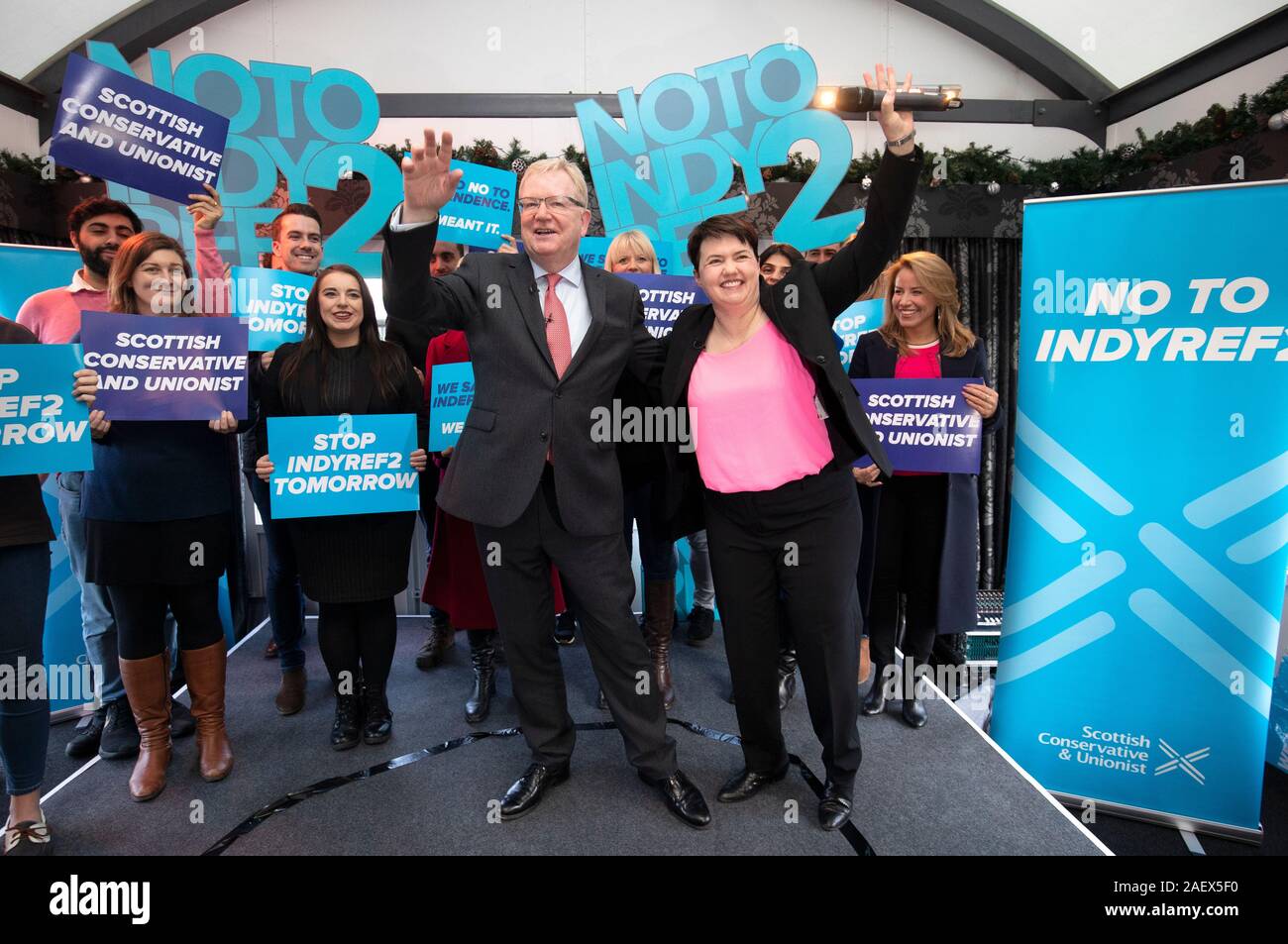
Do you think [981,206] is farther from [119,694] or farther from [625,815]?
[119,694]

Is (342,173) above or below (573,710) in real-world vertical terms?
above

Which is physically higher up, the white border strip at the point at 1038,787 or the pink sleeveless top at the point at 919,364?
the pink sleeveless top at the point at 919,364

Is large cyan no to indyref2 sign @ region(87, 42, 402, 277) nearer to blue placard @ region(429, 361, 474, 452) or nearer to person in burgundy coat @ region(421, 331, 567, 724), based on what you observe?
person in burgundy coat @ region(421, 331, 567, 724)

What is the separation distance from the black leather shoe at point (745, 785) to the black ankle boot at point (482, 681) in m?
1.04

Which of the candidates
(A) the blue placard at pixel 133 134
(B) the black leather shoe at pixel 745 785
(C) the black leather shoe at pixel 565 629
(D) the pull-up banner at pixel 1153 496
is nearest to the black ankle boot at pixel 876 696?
(D) the pull-up banner at pixel 1153 496

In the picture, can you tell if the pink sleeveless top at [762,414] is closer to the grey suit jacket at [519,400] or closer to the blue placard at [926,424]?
the grey suit jacket at [519,400]

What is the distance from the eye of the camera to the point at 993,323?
523 centimetres

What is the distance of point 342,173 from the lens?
13.5ft

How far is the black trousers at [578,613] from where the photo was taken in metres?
1.97

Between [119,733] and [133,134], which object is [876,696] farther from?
[133,134]

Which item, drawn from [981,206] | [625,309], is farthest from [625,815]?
[981,206]

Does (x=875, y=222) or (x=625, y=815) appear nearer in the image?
(x=875, y=222)

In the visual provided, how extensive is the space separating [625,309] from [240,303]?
6.25ft
